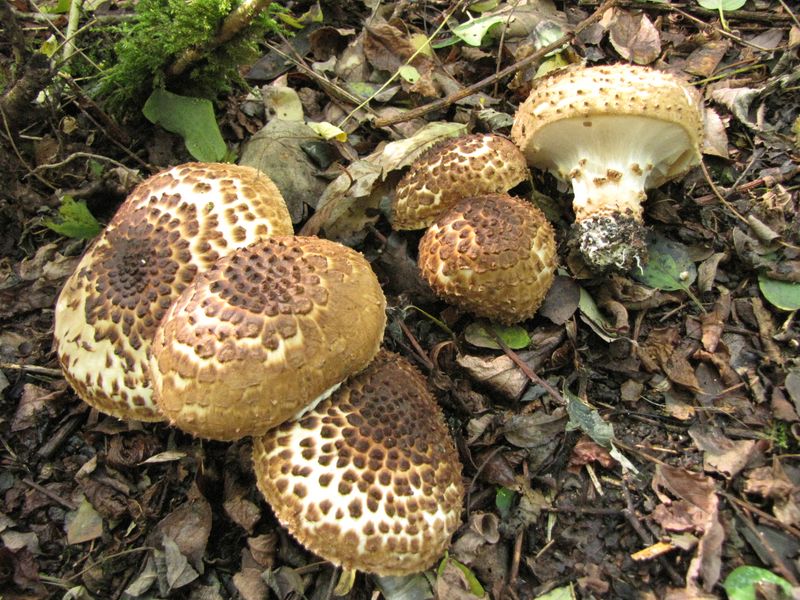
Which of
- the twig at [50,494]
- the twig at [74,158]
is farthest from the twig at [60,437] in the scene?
the twig at [74,158]

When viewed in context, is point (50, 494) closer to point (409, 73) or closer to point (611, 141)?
point (409, 73)

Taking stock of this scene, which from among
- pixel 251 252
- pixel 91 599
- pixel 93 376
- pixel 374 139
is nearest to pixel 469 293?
pixel 251 252

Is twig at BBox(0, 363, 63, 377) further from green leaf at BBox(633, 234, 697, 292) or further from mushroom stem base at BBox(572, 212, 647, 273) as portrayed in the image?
green leaf at BBox(633, 234, 697, 292)

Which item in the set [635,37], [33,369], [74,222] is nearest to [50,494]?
[33,369]

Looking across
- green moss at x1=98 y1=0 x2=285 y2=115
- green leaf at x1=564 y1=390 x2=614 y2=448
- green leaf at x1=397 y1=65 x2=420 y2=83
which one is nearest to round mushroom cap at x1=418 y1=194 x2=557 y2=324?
green leaf at x1=564 y1=390 x2=614 y2=448

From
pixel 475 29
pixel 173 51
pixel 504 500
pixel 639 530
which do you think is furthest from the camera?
pixel 475 29
